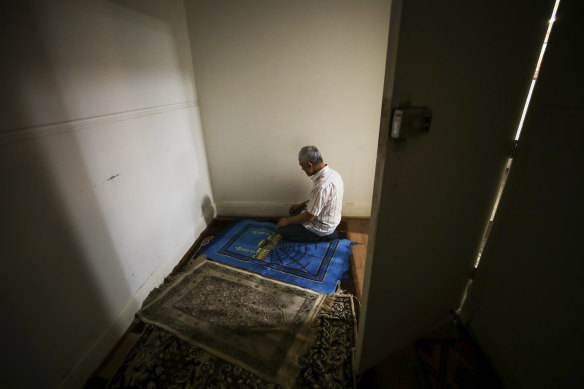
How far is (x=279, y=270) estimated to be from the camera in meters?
2.06

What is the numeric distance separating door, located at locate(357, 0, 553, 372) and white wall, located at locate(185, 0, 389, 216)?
5.10 ft

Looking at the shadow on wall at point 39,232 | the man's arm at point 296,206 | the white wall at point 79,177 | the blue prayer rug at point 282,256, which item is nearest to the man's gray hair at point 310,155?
the man's arm at point 296,206

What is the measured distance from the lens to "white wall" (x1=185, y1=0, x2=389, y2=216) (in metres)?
2.21

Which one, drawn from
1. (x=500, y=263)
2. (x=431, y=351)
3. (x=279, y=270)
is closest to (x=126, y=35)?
Result: (x=279, y=270)

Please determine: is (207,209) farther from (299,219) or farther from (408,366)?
(408,366)

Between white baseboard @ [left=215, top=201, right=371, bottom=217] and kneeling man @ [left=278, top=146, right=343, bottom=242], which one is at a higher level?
kneeling man @ [left=278, top=146, right=343, bottom=242]

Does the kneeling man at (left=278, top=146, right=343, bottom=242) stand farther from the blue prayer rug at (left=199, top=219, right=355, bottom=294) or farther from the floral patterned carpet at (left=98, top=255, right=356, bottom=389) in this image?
the floral patterned carpet at (left=98, top=255, right=356, bottom=389)

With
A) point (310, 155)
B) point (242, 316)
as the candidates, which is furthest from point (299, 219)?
point (242, 316)

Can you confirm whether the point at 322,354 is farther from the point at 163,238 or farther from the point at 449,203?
the point at 163,238

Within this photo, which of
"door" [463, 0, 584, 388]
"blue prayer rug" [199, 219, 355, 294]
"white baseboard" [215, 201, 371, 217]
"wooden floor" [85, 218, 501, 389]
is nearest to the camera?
"door" [463, 0, 584, 388]

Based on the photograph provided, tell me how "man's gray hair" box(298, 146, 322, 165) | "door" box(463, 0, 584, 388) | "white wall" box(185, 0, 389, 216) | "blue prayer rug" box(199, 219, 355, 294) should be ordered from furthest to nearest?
1. "white wall" box(185, 0, 389, 216)
2. "man's gray hair" box(298, 146, 322, 165)
3. "blue prayer rug" box(199, 219, 355, 294)
4. "door" box(463, 0, 584, 388)

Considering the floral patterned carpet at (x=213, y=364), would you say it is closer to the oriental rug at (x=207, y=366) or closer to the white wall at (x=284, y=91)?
the oriental rug at (x=207, y=366)

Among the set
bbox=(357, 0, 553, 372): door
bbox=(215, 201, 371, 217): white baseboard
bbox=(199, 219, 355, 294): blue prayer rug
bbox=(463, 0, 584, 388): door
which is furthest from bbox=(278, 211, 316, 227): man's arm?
bbox=(463, 0, 584, 388): door

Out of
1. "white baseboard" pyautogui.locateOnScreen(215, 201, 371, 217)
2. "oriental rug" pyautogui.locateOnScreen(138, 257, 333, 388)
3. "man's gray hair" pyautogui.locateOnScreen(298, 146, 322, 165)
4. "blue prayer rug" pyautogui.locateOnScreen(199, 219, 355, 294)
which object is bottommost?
"oriental rug" pyautogui.locateOnScreen(138, 257, 333, 388)
